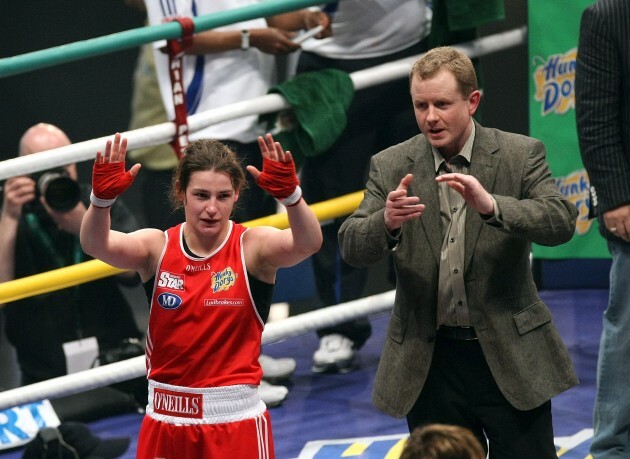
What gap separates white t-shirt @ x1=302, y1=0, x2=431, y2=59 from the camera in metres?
5.36

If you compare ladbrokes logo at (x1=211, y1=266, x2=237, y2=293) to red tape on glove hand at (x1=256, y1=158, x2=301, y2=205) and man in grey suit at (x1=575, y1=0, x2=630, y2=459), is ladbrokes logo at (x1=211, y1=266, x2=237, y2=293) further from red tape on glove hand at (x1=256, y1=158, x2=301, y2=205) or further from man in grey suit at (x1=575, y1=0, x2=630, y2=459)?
man in grey suit at (x1=575, y1=0, x2=630, y2=459)

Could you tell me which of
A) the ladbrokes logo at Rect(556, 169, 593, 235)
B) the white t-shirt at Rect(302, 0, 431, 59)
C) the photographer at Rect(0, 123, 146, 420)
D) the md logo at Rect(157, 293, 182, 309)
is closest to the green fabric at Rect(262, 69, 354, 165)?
the white t-shirt at Rect(302, 0, 431, 59)

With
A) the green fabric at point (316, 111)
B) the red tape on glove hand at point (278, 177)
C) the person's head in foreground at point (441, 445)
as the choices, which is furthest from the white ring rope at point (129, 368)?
the person's head in foreground at point (441, 445)

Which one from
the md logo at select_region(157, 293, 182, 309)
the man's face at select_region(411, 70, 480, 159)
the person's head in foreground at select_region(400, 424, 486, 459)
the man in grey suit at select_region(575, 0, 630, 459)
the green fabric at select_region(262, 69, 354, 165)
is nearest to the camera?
the person's head in foreground at select_region(400, 424, 486, 459)

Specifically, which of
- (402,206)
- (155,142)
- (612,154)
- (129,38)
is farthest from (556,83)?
(402,206)

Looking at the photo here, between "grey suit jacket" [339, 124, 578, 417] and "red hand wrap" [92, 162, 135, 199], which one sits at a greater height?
"red hand wrap" [92, 162, 135, 199]

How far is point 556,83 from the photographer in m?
5.46

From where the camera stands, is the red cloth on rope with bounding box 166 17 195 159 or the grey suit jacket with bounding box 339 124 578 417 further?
the red cloth on rope with bounding box 166 17 195 159

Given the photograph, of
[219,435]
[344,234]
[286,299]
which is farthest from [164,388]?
[286,299]

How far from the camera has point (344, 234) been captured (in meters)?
3.45

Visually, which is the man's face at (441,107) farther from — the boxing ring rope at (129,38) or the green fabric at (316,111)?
the green fabric at (316,111)

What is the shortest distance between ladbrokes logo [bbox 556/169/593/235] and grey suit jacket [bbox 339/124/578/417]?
2.04 m

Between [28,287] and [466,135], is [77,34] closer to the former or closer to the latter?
[28,287]

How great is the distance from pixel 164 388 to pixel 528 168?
3.90 ft
